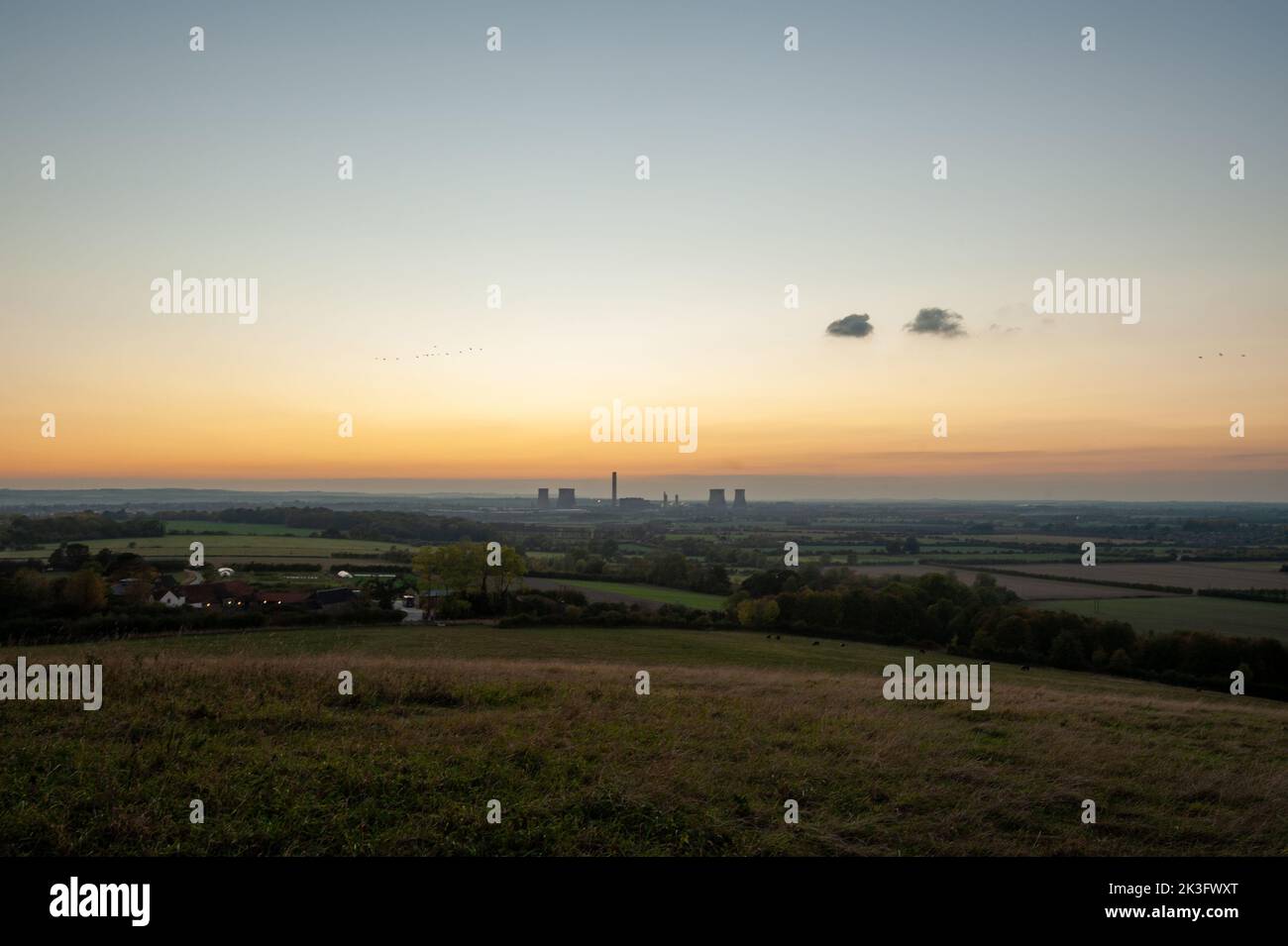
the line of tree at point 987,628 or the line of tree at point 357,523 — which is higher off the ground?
the line of tree at point 357,523

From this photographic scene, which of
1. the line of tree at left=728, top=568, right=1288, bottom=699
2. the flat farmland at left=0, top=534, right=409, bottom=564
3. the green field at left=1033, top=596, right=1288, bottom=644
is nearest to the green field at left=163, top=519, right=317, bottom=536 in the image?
the flat farmland at left=0, top=534, right=409, bottom=564

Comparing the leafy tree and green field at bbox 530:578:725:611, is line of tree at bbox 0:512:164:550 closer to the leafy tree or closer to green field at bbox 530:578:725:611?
the leafy tree

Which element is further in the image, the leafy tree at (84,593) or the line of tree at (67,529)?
the line of tree at (67,529)

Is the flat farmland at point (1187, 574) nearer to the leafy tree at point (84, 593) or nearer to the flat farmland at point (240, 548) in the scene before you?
the flat farmland at point (240, 548)

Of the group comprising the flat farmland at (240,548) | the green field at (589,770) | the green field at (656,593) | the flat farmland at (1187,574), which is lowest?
the flat farmland at (1187,574)

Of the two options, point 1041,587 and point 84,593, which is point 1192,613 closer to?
point 1041,587

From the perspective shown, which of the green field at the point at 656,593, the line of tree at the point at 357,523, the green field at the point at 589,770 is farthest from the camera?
the line of tree at the point at 357,523

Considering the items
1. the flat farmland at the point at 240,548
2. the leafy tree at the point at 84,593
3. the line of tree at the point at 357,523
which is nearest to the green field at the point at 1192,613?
the line of tree at the point at 357,523
